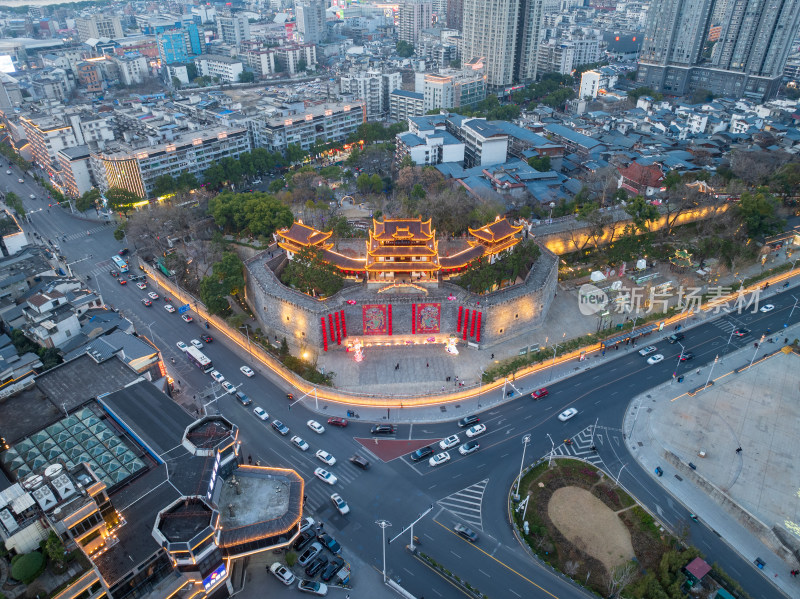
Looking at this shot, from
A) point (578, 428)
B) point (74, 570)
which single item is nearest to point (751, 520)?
point (578, 428)

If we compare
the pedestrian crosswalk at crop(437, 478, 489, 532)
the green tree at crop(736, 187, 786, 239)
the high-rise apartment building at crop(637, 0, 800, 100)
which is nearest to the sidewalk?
the pedestrian crosswalk at crop(437, 478, 489, 532)

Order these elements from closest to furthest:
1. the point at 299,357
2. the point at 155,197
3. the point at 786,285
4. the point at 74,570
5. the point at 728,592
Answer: the point at 74,570, the point at 728,592, the point at 299,357, the point at 786,285, the point at 155,197

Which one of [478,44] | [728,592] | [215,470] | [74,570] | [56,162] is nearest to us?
[74,570]

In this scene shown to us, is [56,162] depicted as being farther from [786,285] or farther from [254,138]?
[786,285]

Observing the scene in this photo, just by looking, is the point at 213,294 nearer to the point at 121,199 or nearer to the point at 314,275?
the point at 314,275

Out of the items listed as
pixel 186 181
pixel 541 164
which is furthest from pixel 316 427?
pixel 541 164

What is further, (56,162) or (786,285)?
(56,162)

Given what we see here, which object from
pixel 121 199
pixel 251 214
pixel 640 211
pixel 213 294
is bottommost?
pixel 213 294
